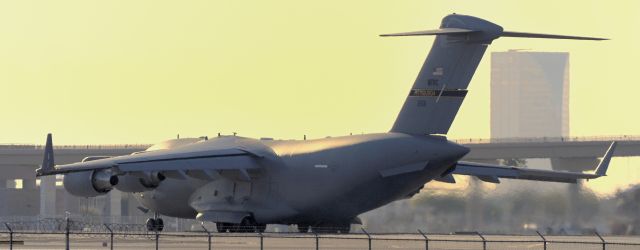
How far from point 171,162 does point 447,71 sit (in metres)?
10.5

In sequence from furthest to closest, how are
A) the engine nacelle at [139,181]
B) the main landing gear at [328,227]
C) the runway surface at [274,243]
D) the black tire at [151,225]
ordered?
the black tire at [151,225]
the main landing gear at [328,227]
the engine nacelle at [139,181]
the runway surface at [274,243]

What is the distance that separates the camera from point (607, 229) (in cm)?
6128

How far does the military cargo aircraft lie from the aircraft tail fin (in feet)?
0.11

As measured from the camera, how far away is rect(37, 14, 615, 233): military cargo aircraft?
185 feet

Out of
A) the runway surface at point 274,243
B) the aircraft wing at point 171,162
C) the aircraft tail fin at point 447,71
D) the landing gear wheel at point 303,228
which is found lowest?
the runway surface at point 274,243

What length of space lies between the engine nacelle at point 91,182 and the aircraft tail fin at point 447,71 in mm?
11113

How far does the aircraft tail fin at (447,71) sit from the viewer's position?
5656 centimetres

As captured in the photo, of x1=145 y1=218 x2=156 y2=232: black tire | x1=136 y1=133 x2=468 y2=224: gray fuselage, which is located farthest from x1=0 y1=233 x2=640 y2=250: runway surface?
x1=145 y1=218 x2=156 y2=232: black tire

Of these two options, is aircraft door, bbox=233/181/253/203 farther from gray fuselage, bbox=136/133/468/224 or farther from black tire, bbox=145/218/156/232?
black tire, bbox=145/218/156/232

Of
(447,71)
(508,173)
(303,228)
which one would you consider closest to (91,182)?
(303,228)

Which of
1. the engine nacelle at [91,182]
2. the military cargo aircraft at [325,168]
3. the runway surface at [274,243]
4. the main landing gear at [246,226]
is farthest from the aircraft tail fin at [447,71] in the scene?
the engine nacelle at [91,182]

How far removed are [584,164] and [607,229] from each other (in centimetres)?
3009

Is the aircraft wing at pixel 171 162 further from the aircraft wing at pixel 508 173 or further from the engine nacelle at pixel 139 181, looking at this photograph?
the aircraft wing at pixel 508 173

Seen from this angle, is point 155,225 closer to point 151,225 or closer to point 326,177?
point 151,225
